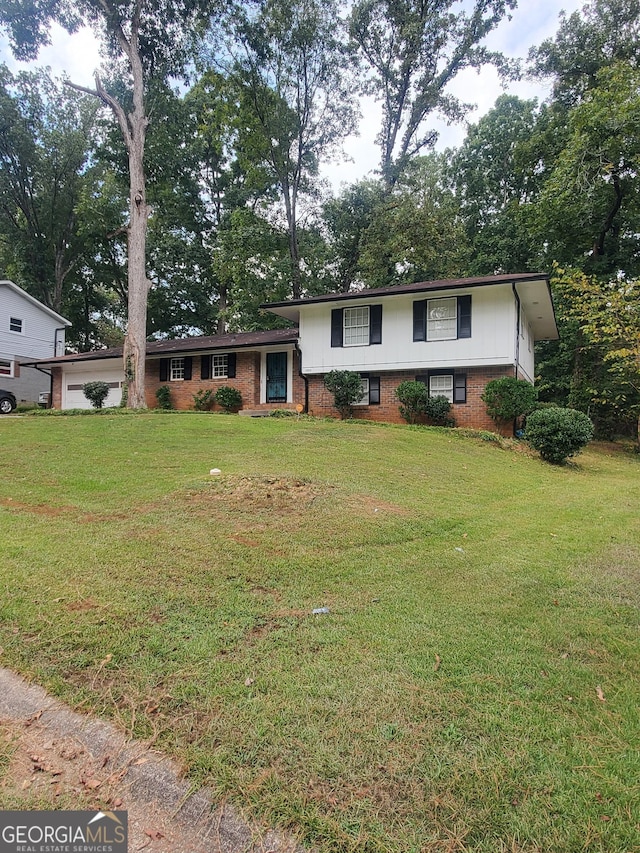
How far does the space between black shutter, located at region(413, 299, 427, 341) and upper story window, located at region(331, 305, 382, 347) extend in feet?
4.17

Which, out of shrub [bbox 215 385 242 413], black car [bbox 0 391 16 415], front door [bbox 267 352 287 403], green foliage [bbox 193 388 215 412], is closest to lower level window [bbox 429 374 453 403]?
front door [bbox 267 352 287 403]

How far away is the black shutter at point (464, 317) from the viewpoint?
1524 centimetres

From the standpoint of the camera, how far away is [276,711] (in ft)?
7.27

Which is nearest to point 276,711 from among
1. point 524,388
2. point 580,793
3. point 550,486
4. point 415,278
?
point 580,793

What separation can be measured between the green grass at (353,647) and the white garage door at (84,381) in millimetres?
16155

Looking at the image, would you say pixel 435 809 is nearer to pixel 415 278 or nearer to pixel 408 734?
pixel 408 734

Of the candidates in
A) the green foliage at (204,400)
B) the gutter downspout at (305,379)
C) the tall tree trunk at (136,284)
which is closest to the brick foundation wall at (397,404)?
the gutter downspout at (305,379)

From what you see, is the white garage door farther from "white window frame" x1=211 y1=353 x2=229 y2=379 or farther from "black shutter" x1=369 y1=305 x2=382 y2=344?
"black shutter" x1=369 y1=305 x2=382 y2=344

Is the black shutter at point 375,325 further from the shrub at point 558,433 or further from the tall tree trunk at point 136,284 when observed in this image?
the tall tree trunk at point 136,284

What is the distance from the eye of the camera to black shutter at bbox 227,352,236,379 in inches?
762

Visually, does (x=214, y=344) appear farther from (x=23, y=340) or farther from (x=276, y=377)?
(x=23, y=340)

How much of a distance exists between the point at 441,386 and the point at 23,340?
24358 mm

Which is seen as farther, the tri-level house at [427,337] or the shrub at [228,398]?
the shrub at [228,398]

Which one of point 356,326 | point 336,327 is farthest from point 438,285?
point 336,327
